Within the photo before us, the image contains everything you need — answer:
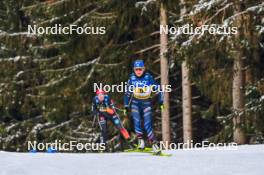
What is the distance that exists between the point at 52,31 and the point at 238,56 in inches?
323

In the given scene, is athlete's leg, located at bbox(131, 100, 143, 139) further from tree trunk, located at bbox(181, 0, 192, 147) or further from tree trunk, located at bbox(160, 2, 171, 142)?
tree trunk, located at bbox(160, 2, 171, 142)

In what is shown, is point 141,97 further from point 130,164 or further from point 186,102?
point 186,102

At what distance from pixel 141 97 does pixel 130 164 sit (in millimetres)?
2991

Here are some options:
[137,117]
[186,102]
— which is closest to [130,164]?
[137,117]

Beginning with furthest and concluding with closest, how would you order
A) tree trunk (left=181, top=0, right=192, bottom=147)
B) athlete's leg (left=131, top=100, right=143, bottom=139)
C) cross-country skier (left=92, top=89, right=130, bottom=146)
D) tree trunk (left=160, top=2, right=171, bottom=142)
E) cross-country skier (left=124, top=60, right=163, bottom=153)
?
tree trunk (left=160, top=2, right=171, bottom=142), tree trunk (left=181, top=0, right=192, bottom=147), cross-country skier (left=92, top=89, right=130, bottom=146), athlete's leg (left=131, top=100, right=143, bottom=139), cross-country skier (left=124, top=60, right=163, bottom=153)

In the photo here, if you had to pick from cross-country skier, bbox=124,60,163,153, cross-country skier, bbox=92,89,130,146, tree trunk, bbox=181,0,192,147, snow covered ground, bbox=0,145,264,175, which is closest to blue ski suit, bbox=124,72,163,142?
cross-country skier, bbox=124,60,163,153

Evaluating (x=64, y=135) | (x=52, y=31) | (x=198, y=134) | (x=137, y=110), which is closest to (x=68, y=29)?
(x=52, y=31)

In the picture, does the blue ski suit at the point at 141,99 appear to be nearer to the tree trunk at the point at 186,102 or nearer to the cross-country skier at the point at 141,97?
the cross-country skier at the point at 141,97

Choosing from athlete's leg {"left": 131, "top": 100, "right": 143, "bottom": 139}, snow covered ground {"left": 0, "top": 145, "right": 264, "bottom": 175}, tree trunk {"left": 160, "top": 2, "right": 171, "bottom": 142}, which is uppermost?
tree trunk {"left": 160, "top": 2, "right": 171, "bottom": 142}

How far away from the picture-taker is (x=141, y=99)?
1450 centimetres

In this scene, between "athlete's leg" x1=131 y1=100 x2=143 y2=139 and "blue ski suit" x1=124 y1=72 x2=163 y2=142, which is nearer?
"blue ski suit" x1=124 y1=72 x2=163 y2=142

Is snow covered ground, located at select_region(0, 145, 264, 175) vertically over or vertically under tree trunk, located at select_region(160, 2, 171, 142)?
under

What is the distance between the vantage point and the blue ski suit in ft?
46.9

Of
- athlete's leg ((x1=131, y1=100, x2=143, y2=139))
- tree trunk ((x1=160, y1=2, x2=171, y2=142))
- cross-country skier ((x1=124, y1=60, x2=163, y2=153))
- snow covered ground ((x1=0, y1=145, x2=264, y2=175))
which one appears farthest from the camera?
tree trunk ((x1=160, y1=2, x2=171, y2=142))
